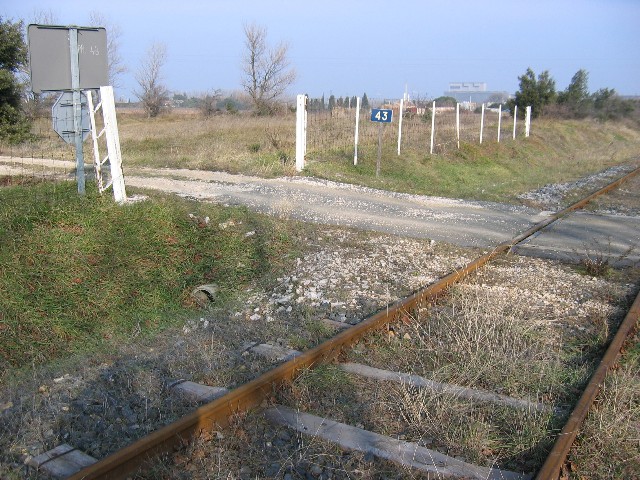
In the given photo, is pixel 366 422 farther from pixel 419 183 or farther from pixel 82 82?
pixel 419 183

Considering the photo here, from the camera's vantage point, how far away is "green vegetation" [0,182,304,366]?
230 inches

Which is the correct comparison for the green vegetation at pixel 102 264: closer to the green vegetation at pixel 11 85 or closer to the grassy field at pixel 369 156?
the grassy field at pixel 369 156

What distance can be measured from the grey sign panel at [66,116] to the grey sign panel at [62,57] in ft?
0.62

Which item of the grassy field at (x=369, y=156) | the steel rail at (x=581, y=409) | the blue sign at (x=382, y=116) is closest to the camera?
the steel rail at (x=581, y=409)

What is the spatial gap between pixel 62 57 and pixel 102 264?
9.29 feet

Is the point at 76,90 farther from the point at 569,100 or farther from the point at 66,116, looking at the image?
the point at 569,100

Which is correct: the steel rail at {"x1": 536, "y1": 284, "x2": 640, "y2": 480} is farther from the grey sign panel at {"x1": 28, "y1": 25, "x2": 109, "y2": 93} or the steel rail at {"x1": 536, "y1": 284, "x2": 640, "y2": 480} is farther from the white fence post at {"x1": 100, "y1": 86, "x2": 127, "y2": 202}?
the grey sign panel at {"x1": 28, "y1": 25, "x2": 109, "y2": 93}

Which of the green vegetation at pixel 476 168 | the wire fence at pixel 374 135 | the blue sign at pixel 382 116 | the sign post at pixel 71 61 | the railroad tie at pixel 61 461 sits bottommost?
the railroad tie at pixel 61 461

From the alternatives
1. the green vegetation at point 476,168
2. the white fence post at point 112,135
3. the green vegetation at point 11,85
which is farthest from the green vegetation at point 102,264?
the green vegetation at point 11,85

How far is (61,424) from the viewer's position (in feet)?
13.0

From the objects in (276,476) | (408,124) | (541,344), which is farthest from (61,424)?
(408,124)

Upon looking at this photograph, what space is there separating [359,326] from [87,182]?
19.5ft

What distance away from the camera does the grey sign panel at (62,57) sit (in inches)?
293

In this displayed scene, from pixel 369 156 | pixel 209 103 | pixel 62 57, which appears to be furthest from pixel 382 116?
pixel 209 103
